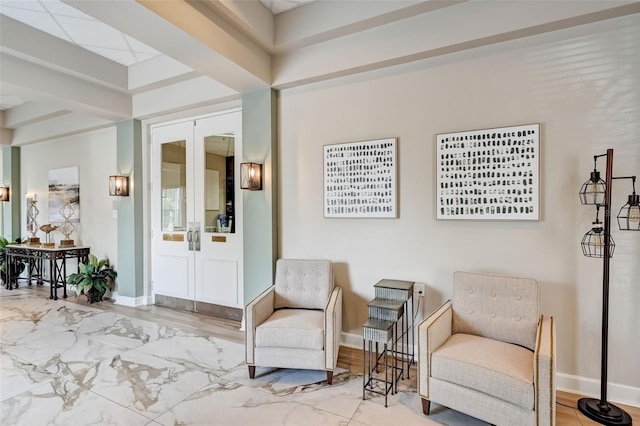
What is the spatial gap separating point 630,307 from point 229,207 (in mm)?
3726

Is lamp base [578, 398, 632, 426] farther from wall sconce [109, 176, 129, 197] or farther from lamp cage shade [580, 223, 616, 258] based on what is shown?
wall sconce [109, 176, 129, 197]

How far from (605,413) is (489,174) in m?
1.71

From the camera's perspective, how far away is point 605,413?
2.03 meters

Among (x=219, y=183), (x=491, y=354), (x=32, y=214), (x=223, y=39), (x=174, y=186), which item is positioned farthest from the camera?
(x=32, y=214)

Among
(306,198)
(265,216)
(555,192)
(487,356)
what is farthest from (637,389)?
(265,216)

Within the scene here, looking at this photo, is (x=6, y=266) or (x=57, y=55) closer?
(x=57, y=55)

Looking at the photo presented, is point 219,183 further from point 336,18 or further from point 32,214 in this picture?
point 32,214

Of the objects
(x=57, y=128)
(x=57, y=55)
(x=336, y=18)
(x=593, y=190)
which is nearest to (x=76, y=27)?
(x=57, y=55)

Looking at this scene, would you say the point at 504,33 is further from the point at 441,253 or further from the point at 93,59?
the point at 93,59

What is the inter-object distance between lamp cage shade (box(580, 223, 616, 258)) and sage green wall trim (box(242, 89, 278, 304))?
2.60m

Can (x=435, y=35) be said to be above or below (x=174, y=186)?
above

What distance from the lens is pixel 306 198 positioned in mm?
3336


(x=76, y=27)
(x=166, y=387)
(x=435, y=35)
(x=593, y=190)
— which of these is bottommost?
(x=166, y=387)

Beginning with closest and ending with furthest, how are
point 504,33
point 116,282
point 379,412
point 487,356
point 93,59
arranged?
point 487,356
point 379,412
point 504,33
point 93,59
point 116,282
